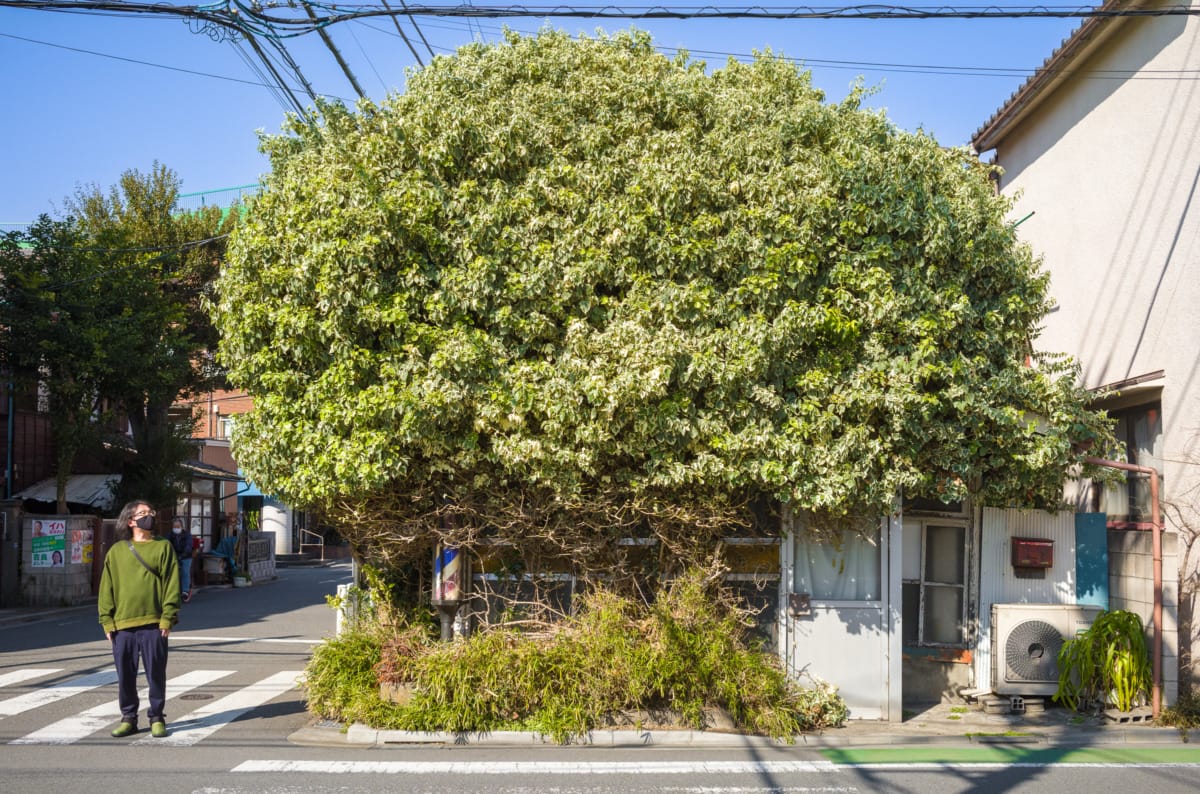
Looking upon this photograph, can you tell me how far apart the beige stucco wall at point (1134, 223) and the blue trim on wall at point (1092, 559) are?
70 centimetres

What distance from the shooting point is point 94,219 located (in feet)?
78.9

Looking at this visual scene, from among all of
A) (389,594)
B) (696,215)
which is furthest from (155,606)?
(696,215)

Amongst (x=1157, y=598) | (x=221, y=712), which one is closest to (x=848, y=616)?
(x=1157, y=598)

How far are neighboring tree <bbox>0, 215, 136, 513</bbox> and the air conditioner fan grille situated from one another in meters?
18.1

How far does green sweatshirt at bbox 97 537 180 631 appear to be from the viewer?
320 inches

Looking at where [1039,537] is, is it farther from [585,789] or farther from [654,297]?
[585,789]

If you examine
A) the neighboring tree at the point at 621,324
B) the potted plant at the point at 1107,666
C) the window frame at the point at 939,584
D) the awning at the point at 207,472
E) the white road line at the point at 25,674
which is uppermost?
the neighboring tree at the point at 621,324

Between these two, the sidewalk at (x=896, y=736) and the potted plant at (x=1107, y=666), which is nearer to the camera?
the sidewalk at (x=896, y=736)

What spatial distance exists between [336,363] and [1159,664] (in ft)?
26.7

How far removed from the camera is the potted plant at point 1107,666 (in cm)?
948

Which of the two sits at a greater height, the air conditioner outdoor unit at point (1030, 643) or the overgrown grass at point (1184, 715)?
the air conditioner outdoor unit at point (1030, 643)

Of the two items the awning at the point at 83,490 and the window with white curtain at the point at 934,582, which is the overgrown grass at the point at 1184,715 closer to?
the window with white curtain at the point at 934,582

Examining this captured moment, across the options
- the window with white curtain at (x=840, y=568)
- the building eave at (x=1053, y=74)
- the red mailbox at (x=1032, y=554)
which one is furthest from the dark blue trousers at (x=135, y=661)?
the building eave at (x=1053, y=74)

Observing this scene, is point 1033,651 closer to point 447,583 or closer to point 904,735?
point 904,735
